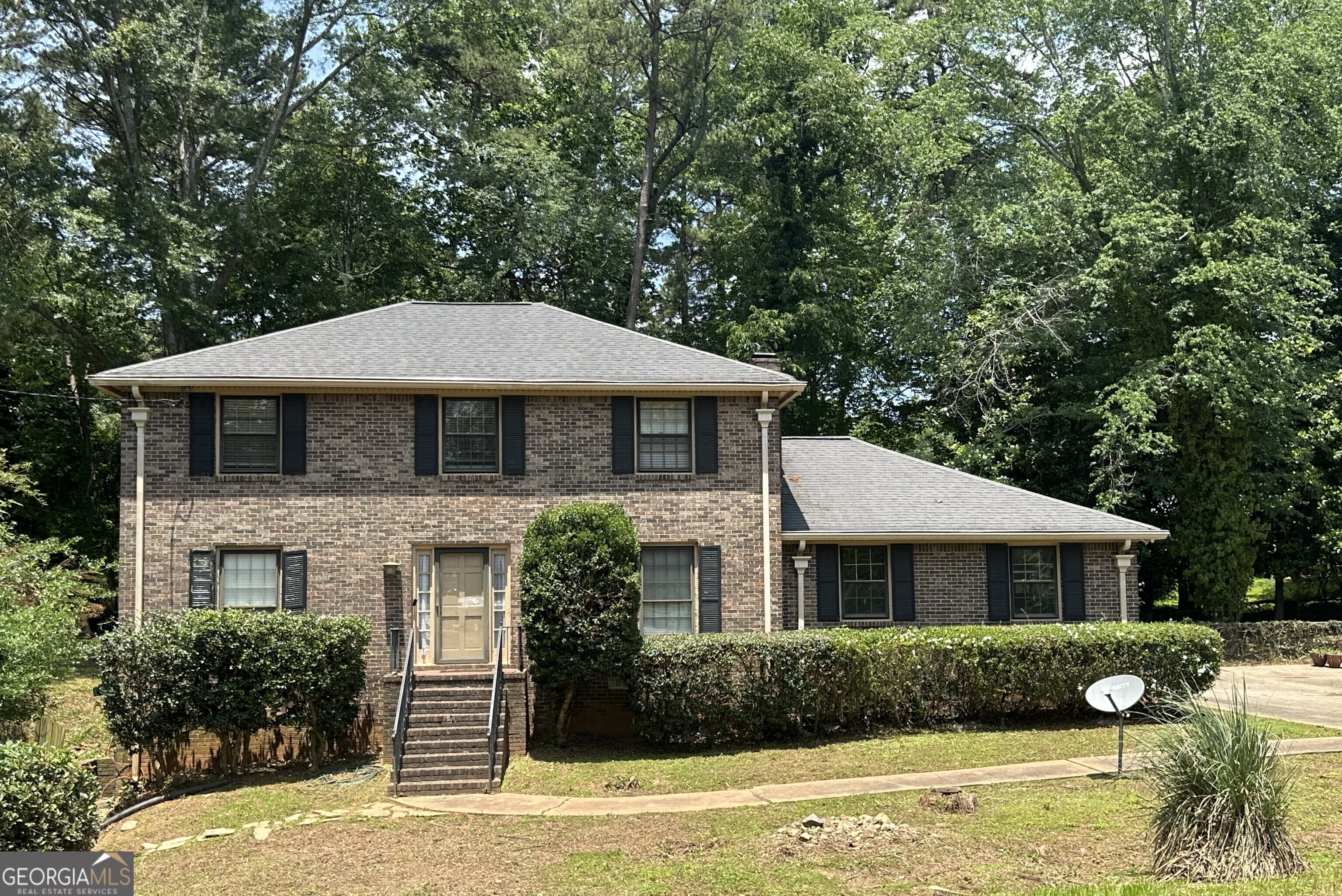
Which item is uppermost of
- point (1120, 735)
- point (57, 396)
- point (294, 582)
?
point (57, 396)

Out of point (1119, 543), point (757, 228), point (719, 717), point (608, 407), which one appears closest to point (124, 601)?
point (608, 407)

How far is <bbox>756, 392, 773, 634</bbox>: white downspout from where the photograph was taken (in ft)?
60.0

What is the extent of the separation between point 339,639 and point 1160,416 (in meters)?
22.7

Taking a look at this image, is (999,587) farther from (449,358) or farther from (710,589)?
(449,358)

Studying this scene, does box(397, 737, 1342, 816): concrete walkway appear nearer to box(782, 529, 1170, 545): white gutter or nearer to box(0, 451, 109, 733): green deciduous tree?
box(782, 529, 1170, 545): white gutter

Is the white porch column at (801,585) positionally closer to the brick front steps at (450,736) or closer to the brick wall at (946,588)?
the brick wall at (946,588)

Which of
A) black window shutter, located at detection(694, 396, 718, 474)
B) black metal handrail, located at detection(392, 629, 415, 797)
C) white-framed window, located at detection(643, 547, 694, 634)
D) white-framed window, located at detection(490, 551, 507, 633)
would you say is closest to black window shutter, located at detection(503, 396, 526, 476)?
white-framed window, located at detection(490, 551, 507, 633)

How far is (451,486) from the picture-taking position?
17922 mm

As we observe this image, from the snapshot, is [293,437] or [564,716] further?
[293,437]

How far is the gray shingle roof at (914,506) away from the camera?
1967 cm

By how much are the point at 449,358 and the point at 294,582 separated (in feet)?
14.4

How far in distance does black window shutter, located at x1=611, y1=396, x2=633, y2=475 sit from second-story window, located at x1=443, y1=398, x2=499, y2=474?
187 cm

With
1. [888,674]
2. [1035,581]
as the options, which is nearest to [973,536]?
[1035,581]

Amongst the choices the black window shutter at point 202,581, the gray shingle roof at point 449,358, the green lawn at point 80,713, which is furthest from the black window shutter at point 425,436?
the green lawn at point 80,713
